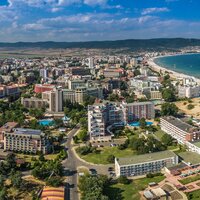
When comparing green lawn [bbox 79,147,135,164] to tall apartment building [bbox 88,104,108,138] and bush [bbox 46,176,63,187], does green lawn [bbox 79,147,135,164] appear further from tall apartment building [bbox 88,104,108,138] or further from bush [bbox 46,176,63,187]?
bush [bbox 46,176,63,187]

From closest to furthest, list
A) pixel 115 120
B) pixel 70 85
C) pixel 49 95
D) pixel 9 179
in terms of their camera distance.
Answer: pixel 9 179, pixel 115 120, pixel 49 95, pixel 70 85

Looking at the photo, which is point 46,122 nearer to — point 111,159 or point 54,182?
point 111,159

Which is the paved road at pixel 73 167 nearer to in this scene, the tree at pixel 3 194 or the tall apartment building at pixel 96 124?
the tall apartment building at pixel 96 124

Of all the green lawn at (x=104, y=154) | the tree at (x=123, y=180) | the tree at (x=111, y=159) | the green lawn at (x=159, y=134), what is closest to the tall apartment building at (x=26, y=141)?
the green lawn at (x=104, y=154)

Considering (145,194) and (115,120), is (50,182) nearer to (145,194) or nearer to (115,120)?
(145,194)

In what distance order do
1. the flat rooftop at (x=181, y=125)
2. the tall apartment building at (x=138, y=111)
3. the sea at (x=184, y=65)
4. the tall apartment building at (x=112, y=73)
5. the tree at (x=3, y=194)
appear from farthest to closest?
1. the sea at (x=184, y=65)
2. the tall apartment building at (x=112, y=73)
3. the tall apartment building at (x=138, y=111)
4. the flat rooftop at (x=181, y=125)
5. the tree at (x=3, y=194)

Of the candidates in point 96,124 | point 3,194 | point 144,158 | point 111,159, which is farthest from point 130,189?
point 96,124

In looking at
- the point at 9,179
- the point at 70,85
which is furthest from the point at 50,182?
the point at 70,85
